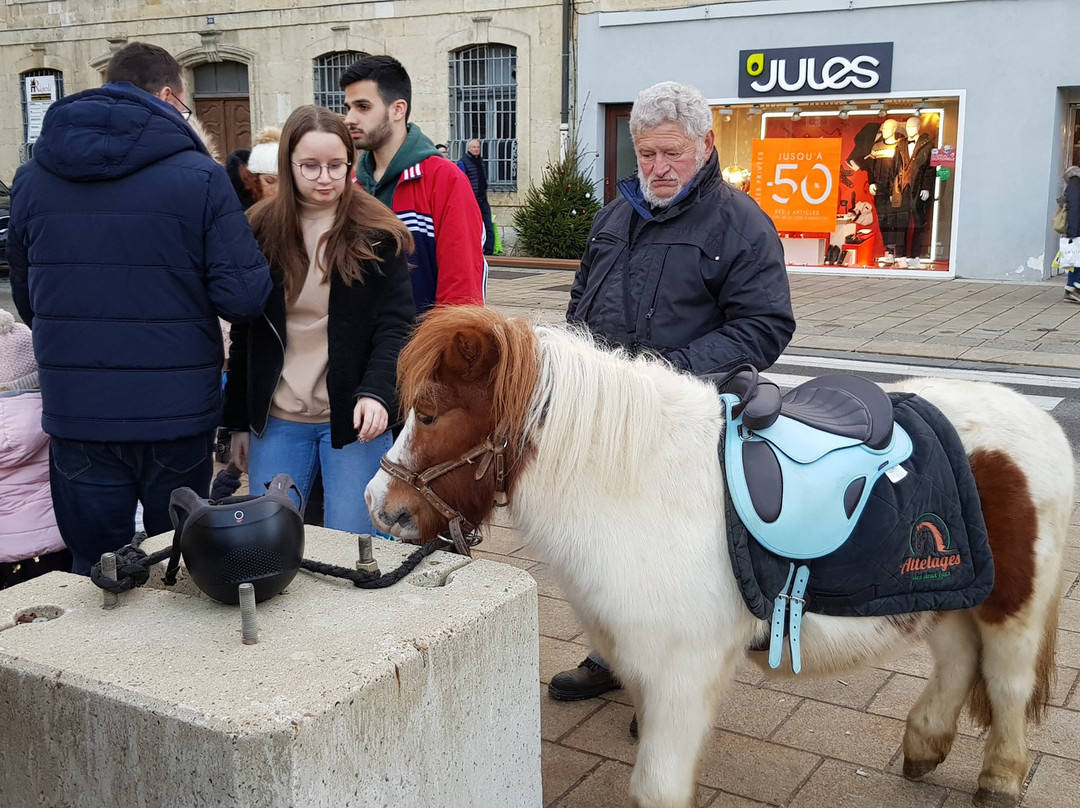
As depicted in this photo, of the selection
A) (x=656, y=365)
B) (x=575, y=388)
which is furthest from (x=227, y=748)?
(x=656, y=365)

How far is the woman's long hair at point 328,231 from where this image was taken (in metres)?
→ 3.40

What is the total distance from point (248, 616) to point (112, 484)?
1.26 m

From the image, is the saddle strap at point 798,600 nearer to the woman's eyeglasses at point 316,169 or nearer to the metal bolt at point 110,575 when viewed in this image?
the metal bolt at point 110,575

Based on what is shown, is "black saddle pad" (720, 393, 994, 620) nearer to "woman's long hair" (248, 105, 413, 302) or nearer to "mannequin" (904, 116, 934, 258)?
"woman's long hair" (248, 105, 413, 302)

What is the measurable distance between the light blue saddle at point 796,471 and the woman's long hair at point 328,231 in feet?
4.42

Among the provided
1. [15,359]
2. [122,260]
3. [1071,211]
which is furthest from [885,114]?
[122,260]

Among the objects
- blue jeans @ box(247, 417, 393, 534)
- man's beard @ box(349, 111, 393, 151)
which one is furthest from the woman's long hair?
man's beard @ box(349, 111, 393, 151)

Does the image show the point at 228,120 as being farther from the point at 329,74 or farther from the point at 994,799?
the point at 994,799

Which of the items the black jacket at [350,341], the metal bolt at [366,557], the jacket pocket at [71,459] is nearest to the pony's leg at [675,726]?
the metal bolt at [366,557]

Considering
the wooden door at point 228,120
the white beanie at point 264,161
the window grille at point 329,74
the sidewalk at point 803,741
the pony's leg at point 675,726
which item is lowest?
the sidewalk at point 803,741

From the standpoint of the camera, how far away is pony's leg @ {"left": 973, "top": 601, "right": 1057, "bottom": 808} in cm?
Result: 297

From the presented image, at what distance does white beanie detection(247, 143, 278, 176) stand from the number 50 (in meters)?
13.3

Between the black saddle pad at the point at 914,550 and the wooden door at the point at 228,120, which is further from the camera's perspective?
the wooden door at the point at 228,120

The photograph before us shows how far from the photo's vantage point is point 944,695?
3.14 m
